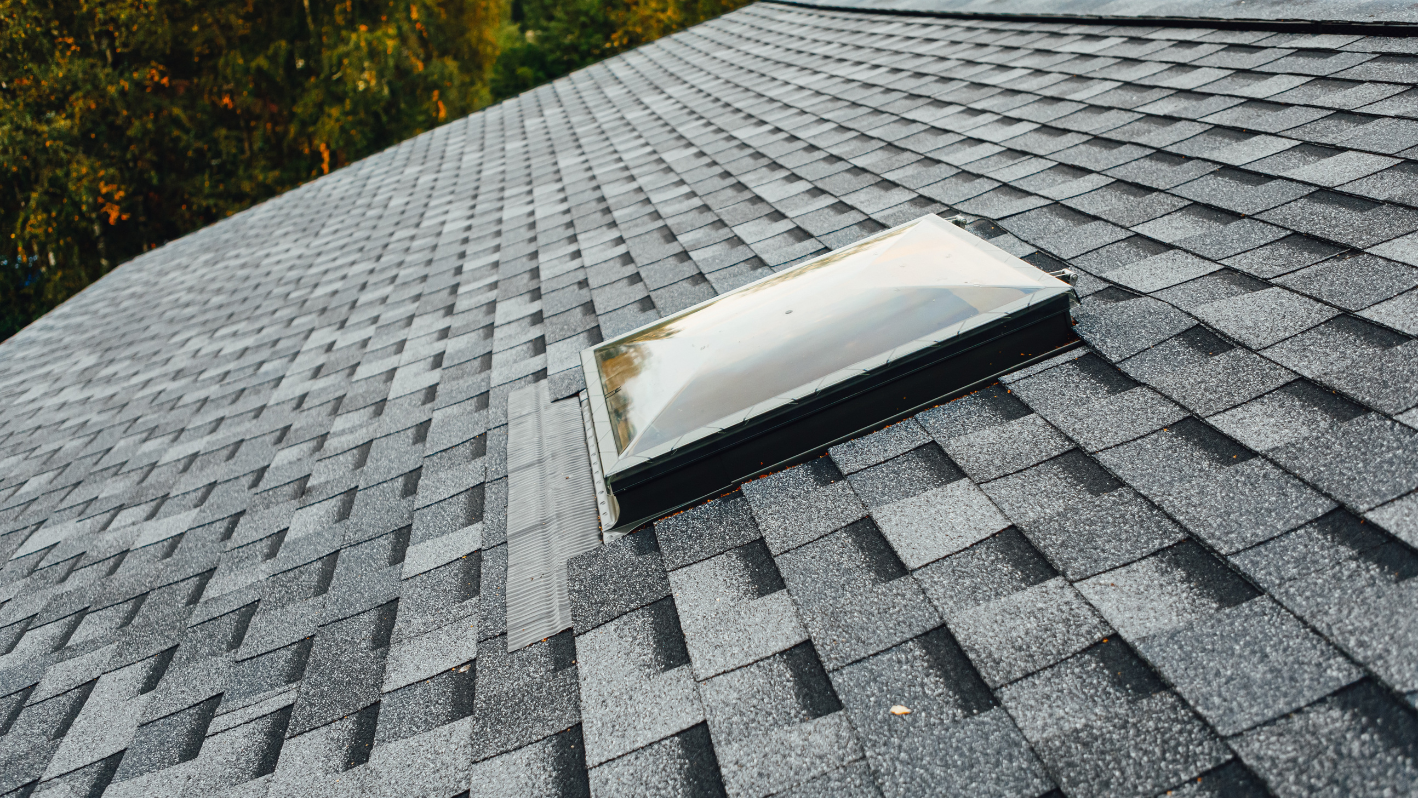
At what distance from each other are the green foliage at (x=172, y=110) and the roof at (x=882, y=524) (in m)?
20.1

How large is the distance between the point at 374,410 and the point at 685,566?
2563 mm

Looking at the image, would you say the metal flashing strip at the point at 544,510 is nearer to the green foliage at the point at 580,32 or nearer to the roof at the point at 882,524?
the roof at the point at 882,524

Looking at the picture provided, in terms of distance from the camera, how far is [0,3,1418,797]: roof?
4.54ft

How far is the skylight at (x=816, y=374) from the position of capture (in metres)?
2.26

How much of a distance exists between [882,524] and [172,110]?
25913 mm

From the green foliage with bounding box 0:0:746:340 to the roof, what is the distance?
20.1 m

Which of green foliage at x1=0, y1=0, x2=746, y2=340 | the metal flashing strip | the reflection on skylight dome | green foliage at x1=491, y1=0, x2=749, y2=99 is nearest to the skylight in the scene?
the reflection on skylight dome

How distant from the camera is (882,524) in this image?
1.95 meters

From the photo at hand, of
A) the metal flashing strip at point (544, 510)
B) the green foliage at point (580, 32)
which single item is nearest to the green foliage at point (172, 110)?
the green foliage at point (580, 32)

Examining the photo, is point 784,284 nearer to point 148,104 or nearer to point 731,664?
point 731,664

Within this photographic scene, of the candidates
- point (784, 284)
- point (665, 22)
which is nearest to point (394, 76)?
point (665, 22)

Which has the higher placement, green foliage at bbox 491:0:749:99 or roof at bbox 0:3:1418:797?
green foliage at bbox 491:0:749:99

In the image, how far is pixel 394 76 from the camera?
23.2 m

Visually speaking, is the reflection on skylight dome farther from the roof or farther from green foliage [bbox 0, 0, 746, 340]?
green foliage [bbox 0, 0, 746, 340]
